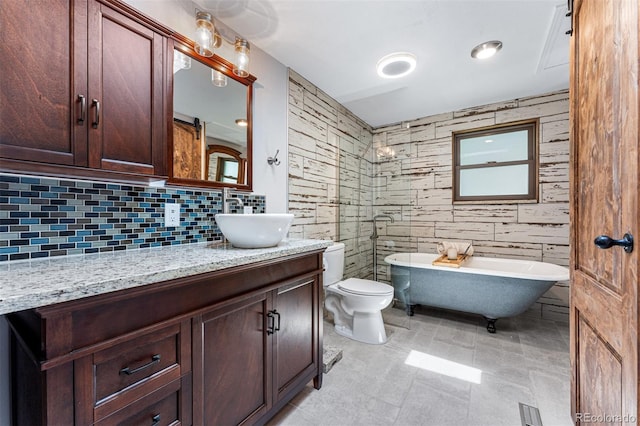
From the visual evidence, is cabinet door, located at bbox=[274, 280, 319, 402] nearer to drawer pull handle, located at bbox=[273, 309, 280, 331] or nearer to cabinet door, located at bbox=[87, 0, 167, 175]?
drawer pull handle, located at bbox=[273, 309, 280, 331]

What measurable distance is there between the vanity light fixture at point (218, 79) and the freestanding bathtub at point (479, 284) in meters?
2.22

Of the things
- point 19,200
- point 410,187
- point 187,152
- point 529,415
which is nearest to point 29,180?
point 19,200

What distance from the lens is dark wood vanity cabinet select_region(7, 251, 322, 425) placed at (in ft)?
2.25

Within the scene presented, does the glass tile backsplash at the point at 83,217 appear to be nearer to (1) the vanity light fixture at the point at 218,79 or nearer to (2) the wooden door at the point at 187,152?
(2) the wooden door at the point at 187,152

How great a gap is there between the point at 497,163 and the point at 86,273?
3711mm

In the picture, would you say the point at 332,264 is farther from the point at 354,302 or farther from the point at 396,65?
the point at 396,65

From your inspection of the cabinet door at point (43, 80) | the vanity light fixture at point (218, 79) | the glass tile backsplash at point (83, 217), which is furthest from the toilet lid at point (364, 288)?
the cabinet door at point (43, 80)

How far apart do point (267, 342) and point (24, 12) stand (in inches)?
58.7

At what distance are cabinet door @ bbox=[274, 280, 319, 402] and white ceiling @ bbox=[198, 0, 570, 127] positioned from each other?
1.69m

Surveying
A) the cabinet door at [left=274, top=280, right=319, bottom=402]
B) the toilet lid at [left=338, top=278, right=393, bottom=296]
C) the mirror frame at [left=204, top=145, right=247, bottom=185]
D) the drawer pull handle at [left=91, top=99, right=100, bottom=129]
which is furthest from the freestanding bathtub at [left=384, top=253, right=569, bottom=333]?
the drawer pull handle at [left=91, top=99, right=100, bottom=129]

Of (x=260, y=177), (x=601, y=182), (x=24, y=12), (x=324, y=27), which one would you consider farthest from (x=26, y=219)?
(x=601, y=182)

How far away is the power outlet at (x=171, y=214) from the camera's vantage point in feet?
4.82

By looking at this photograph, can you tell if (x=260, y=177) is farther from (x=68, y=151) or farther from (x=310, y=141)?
(x=68, y=151)

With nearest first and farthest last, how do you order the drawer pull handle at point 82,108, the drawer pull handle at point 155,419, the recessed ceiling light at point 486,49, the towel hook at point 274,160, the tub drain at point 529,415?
the drawer pull handle at point 155,419
the drawer pull handle at point 82,108
the tub drain at point 529,415
the recessed ceiling light at point 486,49
the towel hook at point 274,160
